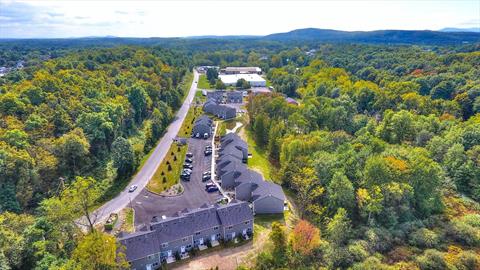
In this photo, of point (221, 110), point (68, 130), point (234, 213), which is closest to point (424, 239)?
point (234, 213)

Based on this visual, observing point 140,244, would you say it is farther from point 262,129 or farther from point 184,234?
point 262,129

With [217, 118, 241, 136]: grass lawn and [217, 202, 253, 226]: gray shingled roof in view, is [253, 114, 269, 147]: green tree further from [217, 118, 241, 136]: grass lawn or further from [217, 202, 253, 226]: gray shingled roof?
[217, 202, 253, 226]: gray shingled roof

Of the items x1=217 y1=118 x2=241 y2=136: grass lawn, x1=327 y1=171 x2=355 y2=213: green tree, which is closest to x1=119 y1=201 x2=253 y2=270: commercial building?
x1=327 y1=171 x2=355 y2=213: green tree

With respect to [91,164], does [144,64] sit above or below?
above

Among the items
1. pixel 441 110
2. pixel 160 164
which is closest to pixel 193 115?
pixel 160 164

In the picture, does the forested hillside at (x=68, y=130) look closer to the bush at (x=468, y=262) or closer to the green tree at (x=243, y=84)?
the green tree at (x=243, y=84)

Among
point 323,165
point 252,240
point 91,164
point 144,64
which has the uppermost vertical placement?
point 144,64

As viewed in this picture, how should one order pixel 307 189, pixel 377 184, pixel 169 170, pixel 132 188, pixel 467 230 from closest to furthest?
pixel 467 230
pixel 377 184
pixel 307 189
pixel 132 188
pixel 169 170

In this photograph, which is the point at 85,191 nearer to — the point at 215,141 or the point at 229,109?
the point at 215,141
